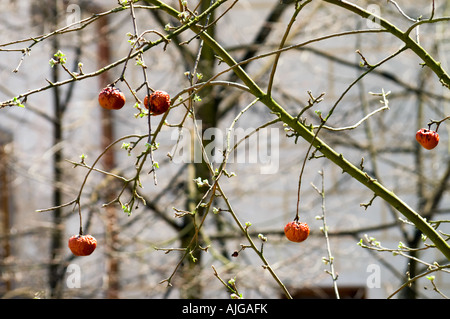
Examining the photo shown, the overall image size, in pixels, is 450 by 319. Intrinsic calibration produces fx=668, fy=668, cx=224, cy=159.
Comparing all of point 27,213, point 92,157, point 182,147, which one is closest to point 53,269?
point 182,147

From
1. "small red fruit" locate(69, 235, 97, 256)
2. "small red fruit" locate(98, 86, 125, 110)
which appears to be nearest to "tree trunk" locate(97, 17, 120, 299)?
"small red fruit" locate(69, 235, 97, 256)

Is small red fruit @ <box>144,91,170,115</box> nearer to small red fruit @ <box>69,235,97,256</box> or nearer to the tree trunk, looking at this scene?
small red fruit @ <box>69,235,97,256</box>

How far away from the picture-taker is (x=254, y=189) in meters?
4.54

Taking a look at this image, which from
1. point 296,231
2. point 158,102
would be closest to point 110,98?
point 158,102

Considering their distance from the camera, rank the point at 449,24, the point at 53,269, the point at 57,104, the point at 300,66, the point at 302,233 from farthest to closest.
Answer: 1. the point at 300,66
2. the point at 449,24
3. the point at 57,104
4. the point at 53,269
5. the point at 302,233

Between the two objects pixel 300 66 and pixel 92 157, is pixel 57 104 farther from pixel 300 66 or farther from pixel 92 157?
pixel 300 66

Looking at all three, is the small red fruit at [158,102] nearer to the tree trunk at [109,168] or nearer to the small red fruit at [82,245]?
the small red fruit at [82,245]

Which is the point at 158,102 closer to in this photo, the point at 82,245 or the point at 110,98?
the point at 110,98

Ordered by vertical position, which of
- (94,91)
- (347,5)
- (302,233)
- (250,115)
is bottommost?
(302,233)

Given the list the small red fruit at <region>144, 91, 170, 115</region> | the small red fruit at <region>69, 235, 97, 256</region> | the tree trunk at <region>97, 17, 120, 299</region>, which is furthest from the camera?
the tree trunk at <region>97, 17, 120, 299</region>

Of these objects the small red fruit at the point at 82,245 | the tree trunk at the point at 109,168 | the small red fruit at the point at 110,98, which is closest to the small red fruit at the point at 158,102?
the small red fruit at the point at 110,98

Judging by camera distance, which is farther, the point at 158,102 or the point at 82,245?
the point at 82,245

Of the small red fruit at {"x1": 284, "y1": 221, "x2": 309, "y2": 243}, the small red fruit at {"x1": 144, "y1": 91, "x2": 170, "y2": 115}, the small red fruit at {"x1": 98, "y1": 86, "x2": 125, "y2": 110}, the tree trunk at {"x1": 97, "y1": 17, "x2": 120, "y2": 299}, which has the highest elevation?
the tree trunk at {"x1": 97, "y1": 17, "x2": 120, "y2": 299}

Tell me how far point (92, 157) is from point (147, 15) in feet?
3.67
